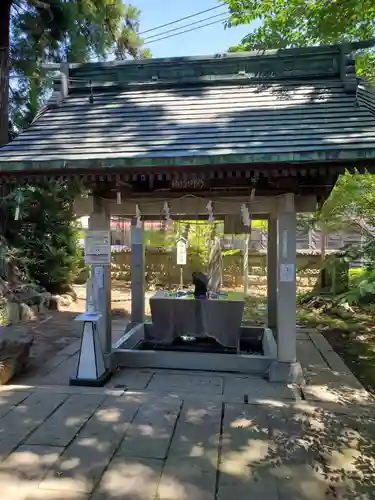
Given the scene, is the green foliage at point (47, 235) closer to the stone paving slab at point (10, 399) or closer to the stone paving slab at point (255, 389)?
the stone paving slab at point (10, 399)

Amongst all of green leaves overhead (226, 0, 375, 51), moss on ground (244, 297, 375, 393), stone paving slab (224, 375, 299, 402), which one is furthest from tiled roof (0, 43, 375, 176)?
moss on ground (244, 297, 375, 393)

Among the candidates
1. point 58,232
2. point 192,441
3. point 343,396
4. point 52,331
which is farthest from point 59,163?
point 58,232

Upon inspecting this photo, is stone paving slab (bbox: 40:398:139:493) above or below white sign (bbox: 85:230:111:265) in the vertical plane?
below

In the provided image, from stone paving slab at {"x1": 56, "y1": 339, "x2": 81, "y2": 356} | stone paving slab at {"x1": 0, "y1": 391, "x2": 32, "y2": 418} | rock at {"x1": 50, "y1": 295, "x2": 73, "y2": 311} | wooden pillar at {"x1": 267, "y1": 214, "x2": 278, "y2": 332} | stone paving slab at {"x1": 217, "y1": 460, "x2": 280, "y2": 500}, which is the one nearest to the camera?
stone paving slab at {"x1": 217, "y1": 460, "x2": 280, "y2": 500}

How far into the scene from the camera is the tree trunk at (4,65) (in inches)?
377

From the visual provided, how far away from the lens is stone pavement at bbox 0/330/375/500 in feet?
9.94

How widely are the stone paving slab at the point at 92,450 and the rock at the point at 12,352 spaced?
170 cm

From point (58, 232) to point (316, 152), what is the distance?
31.4 feet

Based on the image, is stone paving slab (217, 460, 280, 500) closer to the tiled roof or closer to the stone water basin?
the tiled roof

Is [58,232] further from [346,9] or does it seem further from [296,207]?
[346,9]

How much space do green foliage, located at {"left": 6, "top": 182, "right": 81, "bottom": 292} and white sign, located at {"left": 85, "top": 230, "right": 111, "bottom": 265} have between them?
5409 millimetres

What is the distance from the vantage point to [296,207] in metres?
5.68

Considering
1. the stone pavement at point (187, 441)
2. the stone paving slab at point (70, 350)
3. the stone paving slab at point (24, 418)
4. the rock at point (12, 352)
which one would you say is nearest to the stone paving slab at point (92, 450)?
the stone pavement at point (187, 441)

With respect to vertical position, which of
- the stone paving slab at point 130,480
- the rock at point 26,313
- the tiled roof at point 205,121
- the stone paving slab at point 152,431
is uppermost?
the tiled roof at point 205,121
